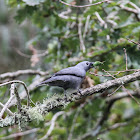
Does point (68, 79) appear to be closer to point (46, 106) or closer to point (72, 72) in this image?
point (72, 72)

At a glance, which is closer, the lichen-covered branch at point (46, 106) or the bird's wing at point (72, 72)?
the lichen-covered branch at point (46, 106)

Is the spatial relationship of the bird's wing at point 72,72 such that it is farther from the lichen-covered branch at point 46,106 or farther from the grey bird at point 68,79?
the lichen-covered branch at point 46,106

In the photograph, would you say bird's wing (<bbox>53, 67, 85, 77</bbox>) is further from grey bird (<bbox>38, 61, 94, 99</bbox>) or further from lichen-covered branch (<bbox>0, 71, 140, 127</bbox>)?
lichen-covered branch (<bbox>0, 71, 140, 127</bbox>)

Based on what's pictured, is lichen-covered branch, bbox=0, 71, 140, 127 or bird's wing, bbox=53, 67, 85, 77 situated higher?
bird's wing, bbox=53, 67, 85, 77

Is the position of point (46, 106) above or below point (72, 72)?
below

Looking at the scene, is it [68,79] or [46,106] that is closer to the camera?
[46,106]

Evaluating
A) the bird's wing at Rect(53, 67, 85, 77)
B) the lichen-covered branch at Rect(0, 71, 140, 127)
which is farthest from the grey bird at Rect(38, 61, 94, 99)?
the lichen-covered branch at Rect(0, 71, 140, 127)

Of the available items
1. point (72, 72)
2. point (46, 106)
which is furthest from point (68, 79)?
point (46, 106)

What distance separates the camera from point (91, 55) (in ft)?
11.0

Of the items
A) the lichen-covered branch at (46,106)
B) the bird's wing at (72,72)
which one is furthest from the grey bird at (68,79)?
the lichen-covered branch at (46,106)

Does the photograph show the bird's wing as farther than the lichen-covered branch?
Yes

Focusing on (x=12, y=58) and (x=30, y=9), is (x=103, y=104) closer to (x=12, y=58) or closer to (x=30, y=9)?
(x=30, y=9)

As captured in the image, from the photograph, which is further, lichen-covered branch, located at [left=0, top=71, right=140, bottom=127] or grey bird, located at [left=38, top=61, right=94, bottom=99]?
grey bird, located at [left=38, top=61, right=94, bottom=99]

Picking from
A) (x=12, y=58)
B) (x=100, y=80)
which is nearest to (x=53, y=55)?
(x=100, y=80)
